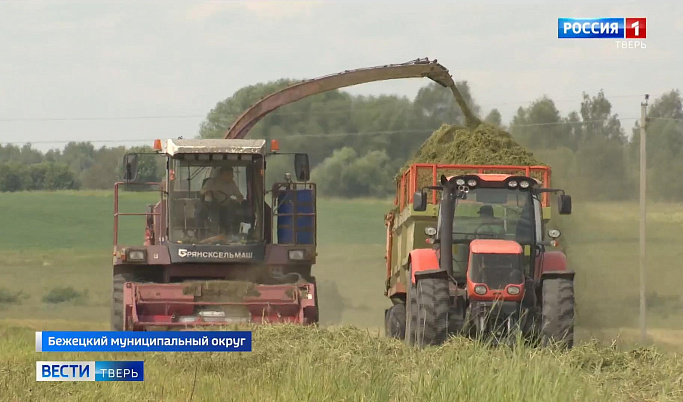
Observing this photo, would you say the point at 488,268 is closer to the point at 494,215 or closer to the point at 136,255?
the point at 494,215

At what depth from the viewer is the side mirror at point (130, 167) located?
16.1 meters

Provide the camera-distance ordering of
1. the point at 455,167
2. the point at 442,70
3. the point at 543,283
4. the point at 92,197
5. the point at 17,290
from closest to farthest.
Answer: the point at 543,283 → the point at 455,167 → the point at 442,70 → the point at 17,290 → the point at 92,197

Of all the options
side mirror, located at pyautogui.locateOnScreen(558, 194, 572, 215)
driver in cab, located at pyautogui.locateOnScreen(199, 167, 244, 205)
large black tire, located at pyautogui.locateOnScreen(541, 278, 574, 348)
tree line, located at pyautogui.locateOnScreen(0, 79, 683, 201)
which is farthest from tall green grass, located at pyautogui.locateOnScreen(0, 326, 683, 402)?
tree line, located at pyautogui.locateOnScreen(0, 79, 683, 201)

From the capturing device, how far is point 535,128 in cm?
2981

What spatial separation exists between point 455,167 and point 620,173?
55.4ft

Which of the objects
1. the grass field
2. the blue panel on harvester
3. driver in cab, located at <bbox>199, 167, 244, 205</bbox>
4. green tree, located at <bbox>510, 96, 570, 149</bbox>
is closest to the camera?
the grass field

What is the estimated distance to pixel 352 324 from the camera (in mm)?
19062

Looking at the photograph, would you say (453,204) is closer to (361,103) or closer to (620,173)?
(620,173)

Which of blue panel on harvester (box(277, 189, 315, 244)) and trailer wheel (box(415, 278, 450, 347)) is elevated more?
blue panel on harvester (box(277, 189, 315, 244))

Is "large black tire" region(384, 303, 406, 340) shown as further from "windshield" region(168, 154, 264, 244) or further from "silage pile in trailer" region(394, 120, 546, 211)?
"windshield" region(168, 154, 264, 244)

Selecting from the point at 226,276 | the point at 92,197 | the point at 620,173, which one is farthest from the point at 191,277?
the point at 92,197

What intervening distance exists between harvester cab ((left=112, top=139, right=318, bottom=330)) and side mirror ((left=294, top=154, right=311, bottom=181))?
13 millimetres

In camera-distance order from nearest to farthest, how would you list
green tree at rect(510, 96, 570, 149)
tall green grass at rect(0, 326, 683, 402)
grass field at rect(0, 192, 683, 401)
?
tall green grass at rect(0, 326, 683, 402) → grass field at rect(0, 192, 683, 401) → green tree at rect(510, 96, 570, 149)

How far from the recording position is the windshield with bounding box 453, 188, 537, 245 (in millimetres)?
13625
